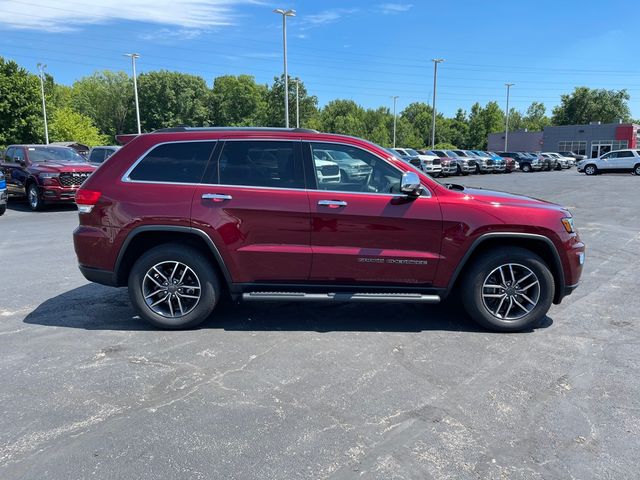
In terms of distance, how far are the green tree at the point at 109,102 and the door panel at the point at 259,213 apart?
310ft

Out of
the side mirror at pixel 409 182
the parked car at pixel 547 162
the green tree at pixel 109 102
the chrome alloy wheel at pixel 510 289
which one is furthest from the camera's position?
the green tree at pixel 109 102

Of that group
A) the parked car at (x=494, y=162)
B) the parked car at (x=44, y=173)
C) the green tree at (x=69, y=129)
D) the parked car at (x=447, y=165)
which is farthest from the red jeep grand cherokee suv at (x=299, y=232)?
the green tree at (x=69, y=129)

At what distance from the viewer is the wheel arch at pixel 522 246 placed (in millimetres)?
4637

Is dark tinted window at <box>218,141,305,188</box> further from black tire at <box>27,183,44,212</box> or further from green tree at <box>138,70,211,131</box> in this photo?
green tree at <box>138,70,211,131</box>

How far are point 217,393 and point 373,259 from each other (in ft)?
6.07

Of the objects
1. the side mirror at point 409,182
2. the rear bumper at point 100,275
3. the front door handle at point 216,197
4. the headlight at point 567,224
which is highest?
the side mirror at point 409,182

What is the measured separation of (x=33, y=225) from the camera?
11.6 m

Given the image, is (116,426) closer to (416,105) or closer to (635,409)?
(635,409)

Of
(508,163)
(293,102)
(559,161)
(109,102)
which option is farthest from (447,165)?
(109,102)

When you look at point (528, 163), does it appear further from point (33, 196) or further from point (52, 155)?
point (33, 196)

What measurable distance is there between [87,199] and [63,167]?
10.7m

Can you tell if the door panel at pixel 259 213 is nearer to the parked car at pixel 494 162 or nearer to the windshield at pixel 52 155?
the windshield at pixel 52 155

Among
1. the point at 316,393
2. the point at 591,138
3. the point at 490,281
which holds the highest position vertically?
the point at 591,138

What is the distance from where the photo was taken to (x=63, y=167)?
14031mm
